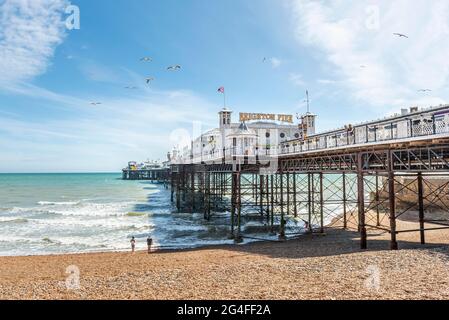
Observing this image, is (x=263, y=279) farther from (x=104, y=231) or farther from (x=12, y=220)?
(x=12, y=220)

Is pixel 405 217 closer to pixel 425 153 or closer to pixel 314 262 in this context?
pixel 425 153

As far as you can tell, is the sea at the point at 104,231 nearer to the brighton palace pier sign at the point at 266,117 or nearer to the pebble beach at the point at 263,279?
the pebble beach at the point at 263,279

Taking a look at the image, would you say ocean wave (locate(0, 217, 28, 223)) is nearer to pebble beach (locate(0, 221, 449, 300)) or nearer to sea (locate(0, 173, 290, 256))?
sea (locate(0, 173, 290, 256))

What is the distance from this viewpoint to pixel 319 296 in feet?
26.1

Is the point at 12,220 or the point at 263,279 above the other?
the point at 263,279

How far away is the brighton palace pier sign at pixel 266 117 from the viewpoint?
117 ft

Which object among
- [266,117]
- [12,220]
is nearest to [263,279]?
[266,117]

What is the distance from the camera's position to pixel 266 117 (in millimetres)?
36531

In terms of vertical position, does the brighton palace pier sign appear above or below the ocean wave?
A: above

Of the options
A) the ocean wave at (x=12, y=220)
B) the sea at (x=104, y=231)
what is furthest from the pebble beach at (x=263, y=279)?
the ocean wave at (x=12, y=220)

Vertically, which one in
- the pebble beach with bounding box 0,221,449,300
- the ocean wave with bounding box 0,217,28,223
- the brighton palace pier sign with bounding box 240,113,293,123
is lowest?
the ocean wave with bounding box 0,217,28,223

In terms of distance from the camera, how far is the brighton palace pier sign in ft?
117

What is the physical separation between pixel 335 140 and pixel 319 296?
31.3ft

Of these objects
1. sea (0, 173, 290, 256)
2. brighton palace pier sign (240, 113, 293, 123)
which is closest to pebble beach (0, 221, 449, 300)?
sea (0, 173, 290, 256)
